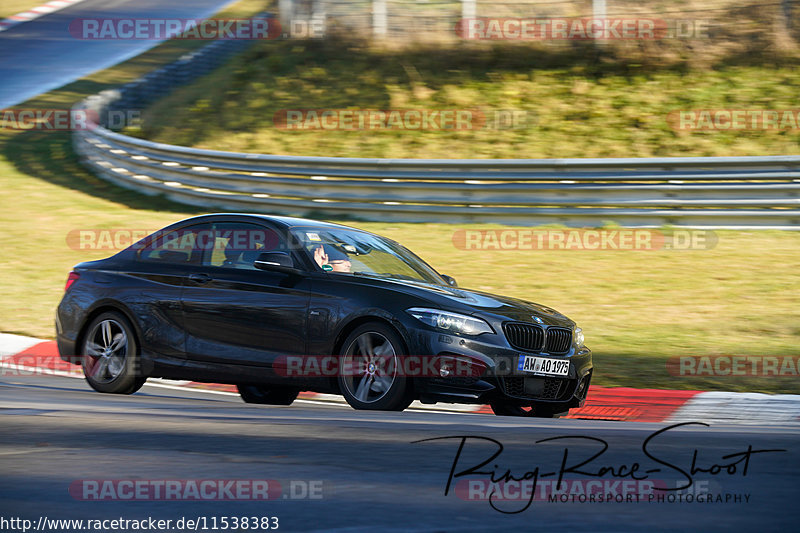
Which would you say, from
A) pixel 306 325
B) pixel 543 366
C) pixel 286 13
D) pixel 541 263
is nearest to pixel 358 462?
pixel 306 325

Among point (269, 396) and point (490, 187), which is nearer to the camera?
point (269, 396)

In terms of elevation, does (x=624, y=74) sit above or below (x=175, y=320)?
above

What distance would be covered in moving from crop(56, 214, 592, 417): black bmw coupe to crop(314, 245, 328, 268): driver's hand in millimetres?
23

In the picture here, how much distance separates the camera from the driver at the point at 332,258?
726 centimetres

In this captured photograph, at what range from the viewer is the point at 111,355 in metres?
7.79

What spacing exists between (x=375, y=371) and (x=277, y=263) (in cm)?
113

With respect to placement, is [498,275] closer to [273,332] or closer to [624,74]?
[273,332]

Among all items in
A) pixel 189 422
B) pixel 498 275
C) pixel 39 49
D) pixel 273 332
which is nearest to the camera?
pixel 189 422

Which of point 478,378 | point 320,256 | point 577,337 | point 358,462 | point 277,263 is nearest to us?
point 358,462

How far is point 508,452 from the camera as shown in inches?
180

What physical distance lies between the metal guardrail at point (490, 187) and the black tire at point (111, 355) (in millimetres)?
7945

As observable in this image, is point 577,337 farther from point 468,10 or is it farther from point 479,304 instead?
point 468,10

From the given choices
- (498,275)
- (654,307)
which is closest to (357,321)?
(654,307)

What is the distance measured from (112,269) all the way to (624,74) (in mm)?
12794
